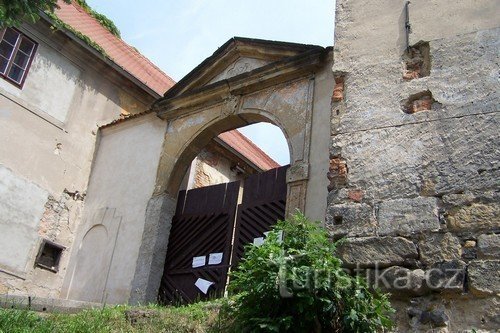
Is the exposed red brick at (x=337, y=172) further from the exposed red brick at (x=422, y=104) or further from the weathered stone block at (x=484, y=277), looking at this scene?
the weathered stone block at (x=484, y=277)

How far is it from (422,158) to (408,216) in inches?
20.9

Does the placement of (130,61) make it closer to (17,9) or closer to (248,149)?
(248,149)

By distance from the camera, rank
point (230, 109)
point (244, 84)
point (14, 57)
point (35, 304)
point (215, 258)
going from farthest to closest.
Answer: point (14, 57), point (230, 109), point (244, 84), point (215, 258), point (35, 304)

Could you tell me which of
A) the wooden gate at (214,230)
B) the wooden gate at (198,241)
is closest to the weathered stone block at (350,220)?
the wooden gate at (214,230)

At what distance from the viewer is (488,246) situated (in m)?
4.18

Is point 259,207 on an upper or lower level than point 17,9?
lower

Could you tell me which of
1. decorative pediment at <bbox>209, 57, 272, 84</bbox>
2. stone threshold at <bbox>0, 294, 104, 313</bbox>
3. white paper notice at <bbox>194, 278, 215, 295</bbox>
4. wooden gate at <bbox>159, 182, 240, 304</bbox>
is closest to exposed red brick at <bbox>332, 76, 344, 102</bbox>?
stone threshold at <bbox>0, 294, 104, 313</bbox>

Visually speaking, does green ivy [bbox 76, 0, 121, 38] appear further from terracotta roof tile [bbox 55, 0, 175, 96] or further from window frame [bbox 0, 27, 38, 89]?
window frame [bbox 0, 27, 38, 89]

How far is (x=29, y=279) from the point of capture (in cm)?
952

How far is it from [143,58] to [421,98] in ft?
34.8

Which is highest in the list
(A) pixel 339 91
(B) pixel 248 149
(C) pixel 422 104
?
(B) pixel 248 149

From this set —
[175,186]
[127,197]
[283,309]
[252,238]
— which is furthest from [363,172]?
[127,197]

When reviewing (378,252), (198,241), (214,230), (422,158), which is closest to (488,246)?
(378,252)

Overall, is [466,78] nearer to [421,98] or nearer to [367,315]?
[421,98]
